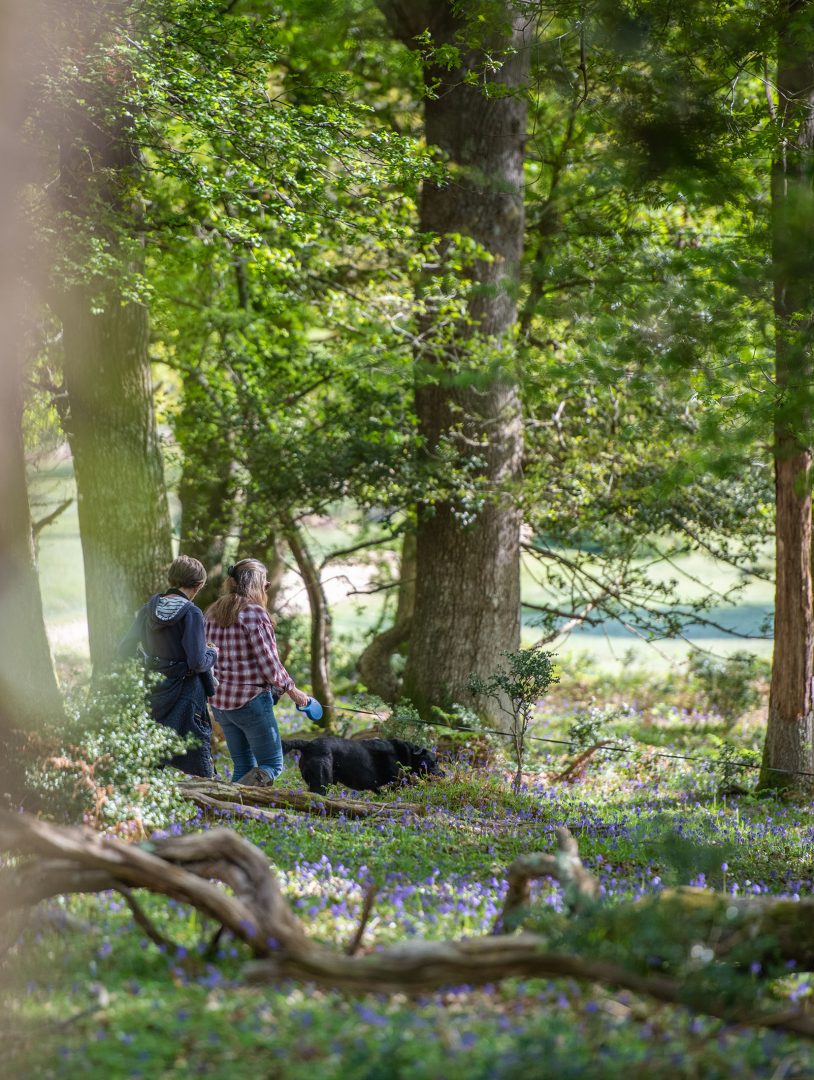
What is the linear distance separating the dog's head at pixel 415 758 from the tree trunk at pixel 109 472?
300 centimetres

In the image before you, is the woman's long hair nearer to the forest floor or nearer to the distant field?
the forest floor

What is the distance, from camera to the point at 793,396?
6.12 meters

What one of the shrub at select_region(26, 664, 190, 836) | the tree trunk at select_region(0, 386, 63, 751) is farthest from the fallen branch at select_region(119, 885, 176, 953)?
the tree trunk at select_region(0, 386, 63, 751)

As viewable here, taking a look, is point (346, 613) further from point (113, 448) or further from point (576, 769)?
point (113, 448)

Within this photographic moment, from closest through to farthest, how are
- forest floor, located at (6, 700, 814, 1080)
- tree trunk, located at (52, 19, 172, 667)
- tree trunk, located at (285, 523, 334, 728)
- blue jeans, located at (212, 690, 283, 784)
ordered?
forest floor, located at (6, 700, 814, 1080), blue jeans, located at (212, 690, 283, 784), tree trunk, located at (52, 19, 172, 667), tree trunk, located at (285, 523, 334, 728)

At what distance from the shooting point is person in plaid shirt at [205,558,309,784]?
7.90m

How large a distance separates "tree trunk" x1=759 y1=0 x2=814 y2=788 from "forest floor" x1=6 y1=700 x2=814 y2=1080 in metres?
2.52

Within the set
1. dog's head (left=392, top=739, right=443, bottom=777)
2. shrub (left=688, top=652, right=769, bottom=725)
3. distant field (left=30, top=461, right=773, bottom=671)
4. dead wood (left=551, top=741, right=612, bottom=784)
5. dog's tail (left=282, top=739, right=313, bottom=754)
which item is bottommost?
dead wood (left=551, top=741, right=612, bottom=784)

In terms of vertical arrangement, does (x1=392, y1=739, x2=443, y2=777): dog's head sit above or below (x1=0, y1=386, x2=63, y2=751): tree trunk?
below

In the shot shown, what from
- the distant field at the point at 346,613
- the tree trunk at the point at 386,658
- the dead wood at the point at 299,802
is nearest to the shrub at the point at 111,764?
the dead wood at the point at 299,802

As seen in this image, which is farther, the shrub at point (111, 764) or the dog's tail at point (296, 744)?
the dog's tail at point (296, 744)

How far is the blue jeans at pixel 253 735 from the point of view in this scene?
26.2ft

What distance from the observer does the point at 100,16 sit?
7.74 meters

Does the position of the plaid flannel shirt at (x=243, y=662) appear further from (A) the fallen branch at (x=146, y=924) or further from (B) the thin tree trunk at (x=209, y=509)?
(B) the thin tree trunk at (x=209, y=509)
